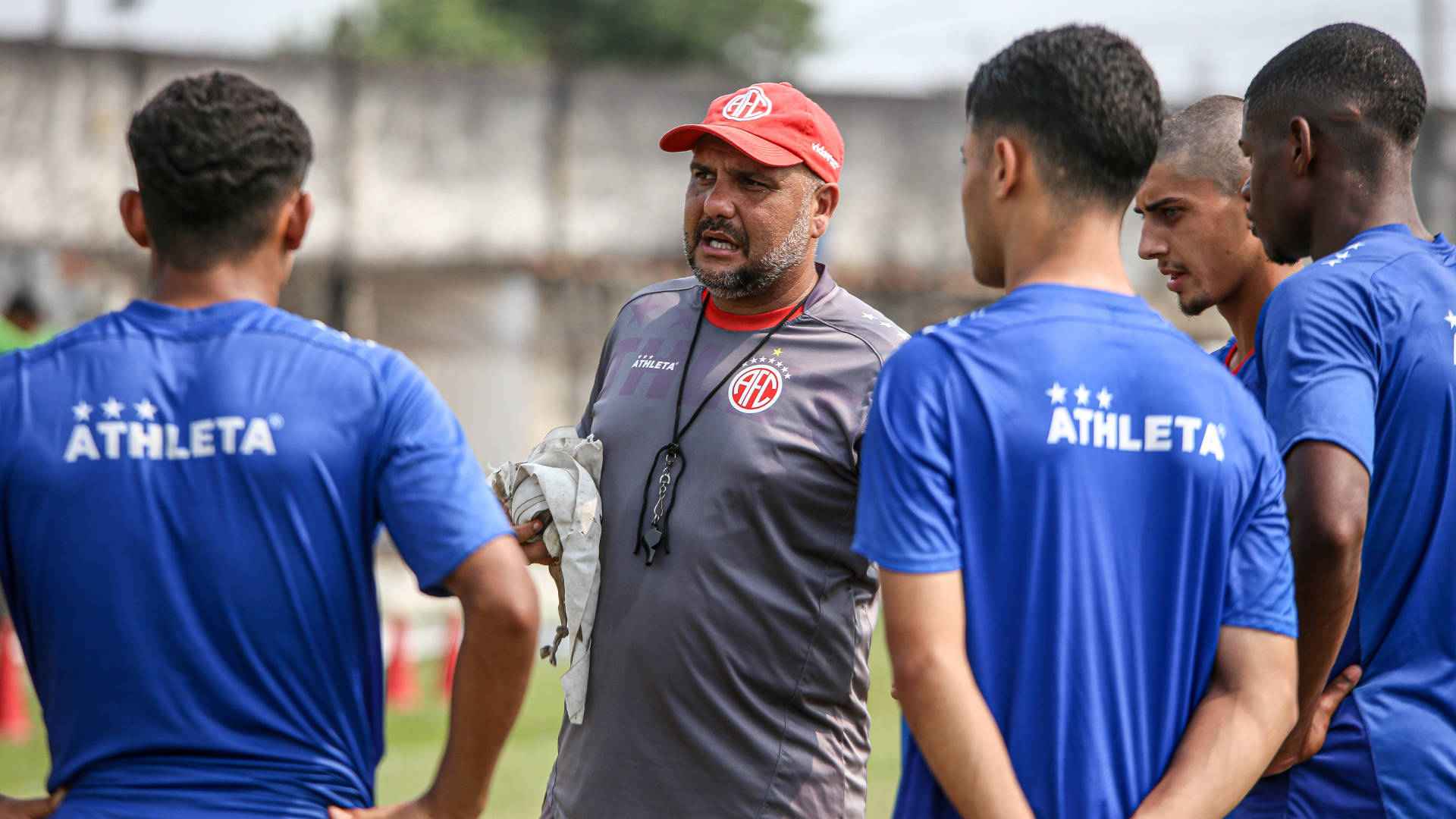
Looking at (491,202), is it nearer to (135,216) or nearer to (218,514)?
(135,216)

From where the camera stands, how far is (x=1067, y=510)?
2.72 meters

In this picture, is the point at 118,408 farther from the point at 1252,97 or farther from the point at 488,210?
the point at 488,210

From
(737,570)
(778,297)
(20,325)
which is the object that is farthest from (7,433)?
(20,325)

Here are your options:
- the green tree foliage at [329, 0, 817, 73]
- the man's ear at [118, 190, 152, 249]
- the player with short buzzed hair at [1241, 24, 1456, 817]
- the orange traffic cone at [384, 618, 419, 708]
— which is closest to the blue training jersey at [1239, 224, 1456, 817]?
the player with short buzzed hair at [1241, 24, 1456, 817]

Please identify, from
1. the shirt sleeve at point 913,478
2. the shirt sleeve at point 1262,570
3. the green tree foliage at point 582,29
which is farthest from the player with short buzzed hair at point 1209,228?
the green tree foliage at point 582,29

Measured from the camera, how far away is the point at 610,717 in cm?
429

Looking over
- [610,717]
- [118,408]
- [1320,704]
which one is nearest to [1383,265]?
[1320,704]

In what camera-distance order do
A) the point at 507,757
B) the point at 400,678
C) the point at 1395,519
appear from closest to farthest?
the point at 1395,519, the point at 507,757, the point at 400,678

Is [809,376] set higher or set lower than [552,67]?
lower

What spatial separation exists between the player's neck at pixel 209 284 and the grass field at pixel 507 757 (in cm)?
572

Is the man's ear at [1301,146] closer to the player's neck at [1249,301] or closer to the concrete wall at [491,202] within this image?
the player's neck at [1249,301]

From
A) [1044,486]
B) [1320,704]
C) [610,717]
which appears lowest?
[610,717]

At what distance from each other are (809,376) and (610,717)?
40.5 inches

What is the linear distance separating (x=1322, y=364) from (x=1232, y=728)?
0.80m
